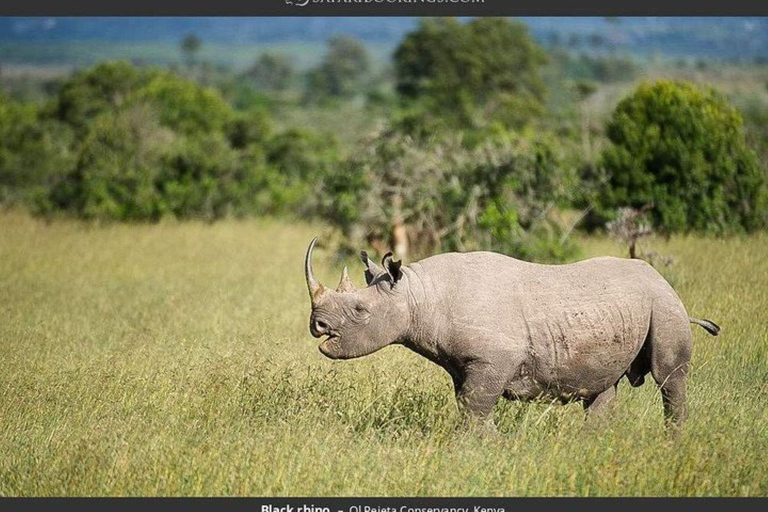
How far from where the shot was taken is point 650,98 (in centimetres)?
2275

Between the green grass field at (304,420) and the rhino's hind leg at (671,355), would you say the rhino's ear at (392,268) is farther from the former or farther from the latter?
the rhino's hind leg at (671,355)

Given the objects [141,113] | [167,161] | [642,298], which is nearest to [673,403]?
[642,298]

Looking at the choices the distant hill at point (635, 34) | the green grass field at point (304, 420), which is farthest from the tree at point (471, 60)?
the green grass field at point (304, 420)

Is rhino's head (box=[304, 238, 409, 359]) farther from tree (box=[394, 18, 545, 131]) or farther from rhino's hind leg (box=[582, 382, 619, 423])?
tree (box=[394, 18, 545, 131])

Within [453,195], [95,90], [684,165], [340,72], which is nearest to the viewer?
[453,195]

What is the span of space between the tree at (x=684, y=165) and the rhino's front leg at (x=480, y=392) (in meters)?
12.5

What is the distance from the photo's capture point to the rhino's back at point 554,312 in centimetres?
901

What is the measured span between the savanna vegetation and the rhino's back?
0.38 metres

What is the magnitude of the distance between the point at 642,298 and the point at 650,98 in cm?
1400

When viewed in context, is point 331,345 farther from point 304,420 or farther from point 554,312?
point 554,312

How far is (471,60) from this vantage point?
69.4 meters

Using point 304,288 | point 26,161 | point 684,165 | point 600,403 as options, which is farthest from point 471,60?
point 600,403

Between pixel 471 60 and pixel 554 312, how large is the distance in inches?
2416

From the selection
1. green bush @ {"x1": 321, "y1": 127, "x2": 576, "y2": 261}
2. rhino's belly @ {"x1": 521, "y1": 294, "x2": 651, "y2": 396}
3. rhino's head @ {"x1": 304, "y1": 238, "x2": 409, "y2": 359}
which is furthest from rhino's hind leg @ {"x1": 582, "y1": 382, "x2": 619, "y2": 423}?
green bush @ {"x1": 321, "y1": 127, "x2": 576, "y2": 261}
